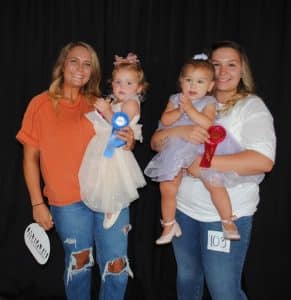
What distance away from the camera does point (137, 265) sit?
9.35ft

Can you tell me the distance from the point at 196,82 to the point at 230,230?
71cm

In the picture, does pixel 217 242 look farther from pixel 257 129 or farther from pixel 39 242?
pixel 39 242

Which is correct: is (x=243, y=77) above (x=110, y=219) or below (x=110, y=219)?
above

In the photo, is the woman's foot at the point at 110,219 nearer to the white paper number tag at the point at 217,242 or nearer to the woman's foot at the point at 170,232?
the woman's foot at the point at 170,232

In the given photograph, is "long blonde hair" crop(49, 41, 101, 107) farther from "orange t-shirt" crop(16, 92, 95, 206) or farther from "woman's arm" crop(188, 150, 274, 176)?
"woman's arm" crop(188, 150, 274, 176)

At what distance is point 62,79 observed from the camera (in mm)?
2086

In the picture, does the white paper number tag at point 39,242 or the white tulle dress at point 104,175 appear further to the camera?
the white paper number tag at point 39,242

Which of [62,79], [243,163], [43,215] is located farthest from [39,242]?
[243,163]

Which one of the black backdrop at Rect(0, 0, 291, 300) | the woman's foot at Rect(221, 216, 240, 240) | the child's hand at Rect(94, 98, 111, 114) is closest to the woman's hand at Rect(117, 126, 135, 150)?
the child's hand at Rect(94, 98, 111, 114)

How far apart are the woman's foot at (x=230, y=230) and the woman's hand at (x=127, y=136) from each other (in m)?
0.60

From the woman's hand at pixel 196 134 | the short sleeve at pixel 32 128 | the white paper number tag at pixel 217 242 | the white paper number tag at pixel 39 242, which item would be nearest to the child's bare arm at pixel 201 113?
the woman's hand at pixel 196 134

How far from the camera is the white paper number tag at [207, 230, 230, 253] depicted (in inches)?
68.6

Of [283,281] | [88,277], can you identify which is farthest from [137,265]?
[283,281]

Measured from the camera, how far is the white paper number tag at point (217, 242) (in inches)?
68.6
